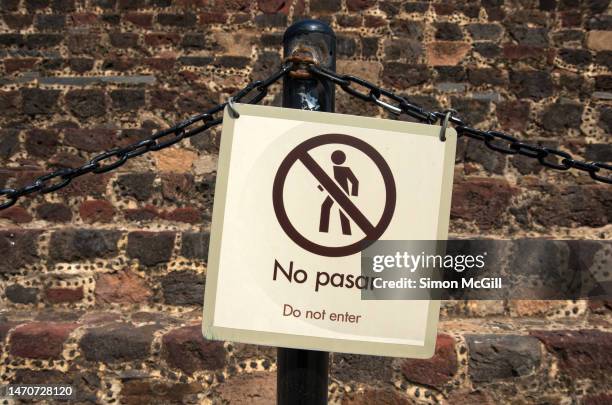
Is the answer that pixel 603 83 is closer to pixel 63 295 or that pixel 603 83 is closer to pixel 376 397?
pixel 376 397

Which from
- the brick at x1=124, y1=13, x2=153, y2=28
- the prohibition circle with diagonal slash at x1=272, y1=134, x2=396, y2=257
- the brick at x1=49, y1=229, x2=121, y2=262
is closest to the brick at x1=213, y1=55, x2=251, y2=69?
the brick at x1=124, y1=13, x2=153, y2=28

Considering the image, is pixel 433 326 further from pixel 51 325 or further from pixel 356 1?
pixel 356 1

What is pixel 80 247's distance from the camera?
8.83ft

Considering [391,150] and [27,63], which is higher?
[27,63]

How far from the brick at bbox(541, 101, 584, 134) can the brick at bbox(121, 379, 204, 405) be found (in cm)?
219

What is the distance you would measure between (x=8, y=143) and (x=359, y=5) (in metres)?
2.03

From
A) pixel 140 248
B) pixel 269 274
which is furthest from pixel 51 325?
pixel 269 274

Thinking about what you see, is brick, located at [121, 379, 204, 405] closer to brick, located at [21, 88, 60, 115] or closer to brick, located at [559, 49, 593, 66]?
brick, located at [21, 88, 60, 115]

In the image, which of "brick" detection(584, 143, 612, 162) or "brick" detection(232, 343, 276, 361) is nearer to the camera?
"brick" detection(232, 343, 276, 361)

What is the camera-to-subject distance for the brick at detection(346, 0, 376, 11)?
3.55 meters

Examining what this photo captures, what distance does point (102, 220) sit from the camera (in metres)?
2.88

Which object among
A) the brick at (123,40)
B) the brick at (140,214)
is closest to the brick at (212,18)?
the brick at (123,40)

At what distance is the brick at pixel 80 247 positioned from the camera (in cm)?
269

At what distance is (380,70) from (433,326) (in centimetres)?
230
